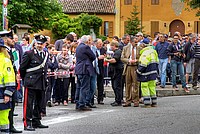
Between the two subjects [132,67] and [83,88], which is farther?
[132,67]

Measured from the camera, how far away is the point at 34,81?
12977 mm

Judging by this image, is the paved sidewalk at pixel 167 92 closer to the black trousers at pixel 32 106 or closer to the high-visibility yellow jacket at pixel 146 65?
the high-visibility yellow jacket at pixel 146 65

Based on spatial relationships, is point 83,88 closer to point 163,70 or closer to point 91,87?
point 91,87

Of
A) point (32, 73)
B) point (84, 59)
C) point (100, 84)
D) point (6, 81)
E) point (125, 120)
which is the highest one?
point (84, 59)

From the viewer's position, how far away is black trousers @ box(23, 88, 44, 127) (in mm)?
13000

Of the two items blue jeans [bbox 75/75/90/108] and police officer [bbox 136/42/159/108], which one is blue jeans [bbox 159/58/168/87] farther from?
blue jeans [bbox 75/75/90/108]

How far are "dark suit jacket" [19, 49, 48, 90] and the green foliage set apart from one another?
169 feet

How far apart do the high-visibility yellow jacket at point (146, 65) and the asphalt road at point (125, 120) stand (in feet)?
3.06

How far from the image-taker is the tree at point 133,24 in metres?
62.7

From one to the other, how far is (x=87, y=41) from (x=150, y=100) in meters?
2.69

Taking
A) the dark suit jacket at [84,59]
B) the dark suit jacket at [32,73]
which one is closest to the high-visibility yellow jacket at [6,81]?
the dark suit jacket at [32,73]

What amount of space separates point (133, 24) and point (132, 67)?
150ft

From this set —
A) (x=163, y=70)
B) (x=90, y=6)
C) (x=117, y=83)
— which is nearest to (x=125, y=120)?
(x=117, y=83)

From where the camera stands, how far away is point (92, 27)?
66.0 metres
